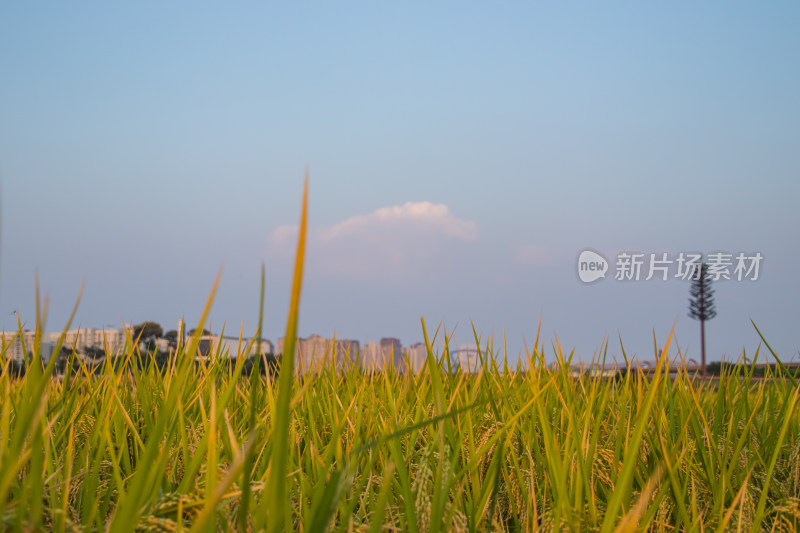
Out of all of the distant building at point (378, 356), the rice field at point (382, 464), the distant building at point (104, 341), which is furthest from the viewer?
the distant building at point (378, 356)

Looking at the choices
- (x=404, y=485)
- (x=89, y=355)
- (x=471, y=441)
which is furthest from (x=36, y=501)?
(x=89, y=355)

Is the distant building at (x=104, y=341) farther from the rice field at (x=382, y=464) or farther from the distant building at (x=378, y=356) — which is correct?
the distant building at (x=378, y=356)

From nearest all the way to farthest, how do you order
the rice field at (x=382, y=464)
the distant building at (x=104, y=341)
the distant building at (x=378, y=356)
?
the rice field at (x=382, y=464), the distant building at (x=104, y=341), the distant building at (x=378, y=356)

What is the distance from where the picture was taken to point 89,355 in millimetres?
2906

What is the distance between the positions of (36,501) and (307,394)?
1.56 metres

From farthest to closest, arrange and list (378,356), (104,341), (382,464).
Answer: (378,356)
(104,341)
(382,464)

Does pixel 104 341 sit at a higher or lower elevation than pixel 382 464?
higher

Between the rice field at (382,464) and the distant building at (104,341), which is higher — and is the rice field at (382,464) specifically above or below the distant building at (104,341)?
below

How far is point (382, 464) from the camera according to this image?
74.0 inches

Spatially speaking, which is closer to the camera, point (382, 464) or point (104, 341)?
point (382, 464)

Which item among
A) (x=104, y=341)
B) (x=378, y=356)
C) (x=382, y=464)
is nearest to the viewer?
(x=382, y=464)

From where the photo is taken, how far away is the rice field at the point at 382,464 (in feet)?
3.10

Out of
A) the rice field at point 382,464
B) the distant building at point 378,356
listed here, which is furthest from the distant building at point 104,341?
the distant building at point 378,356

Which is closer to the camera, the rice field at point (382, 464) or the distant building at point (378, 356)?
the rice field at point (382, 464)
